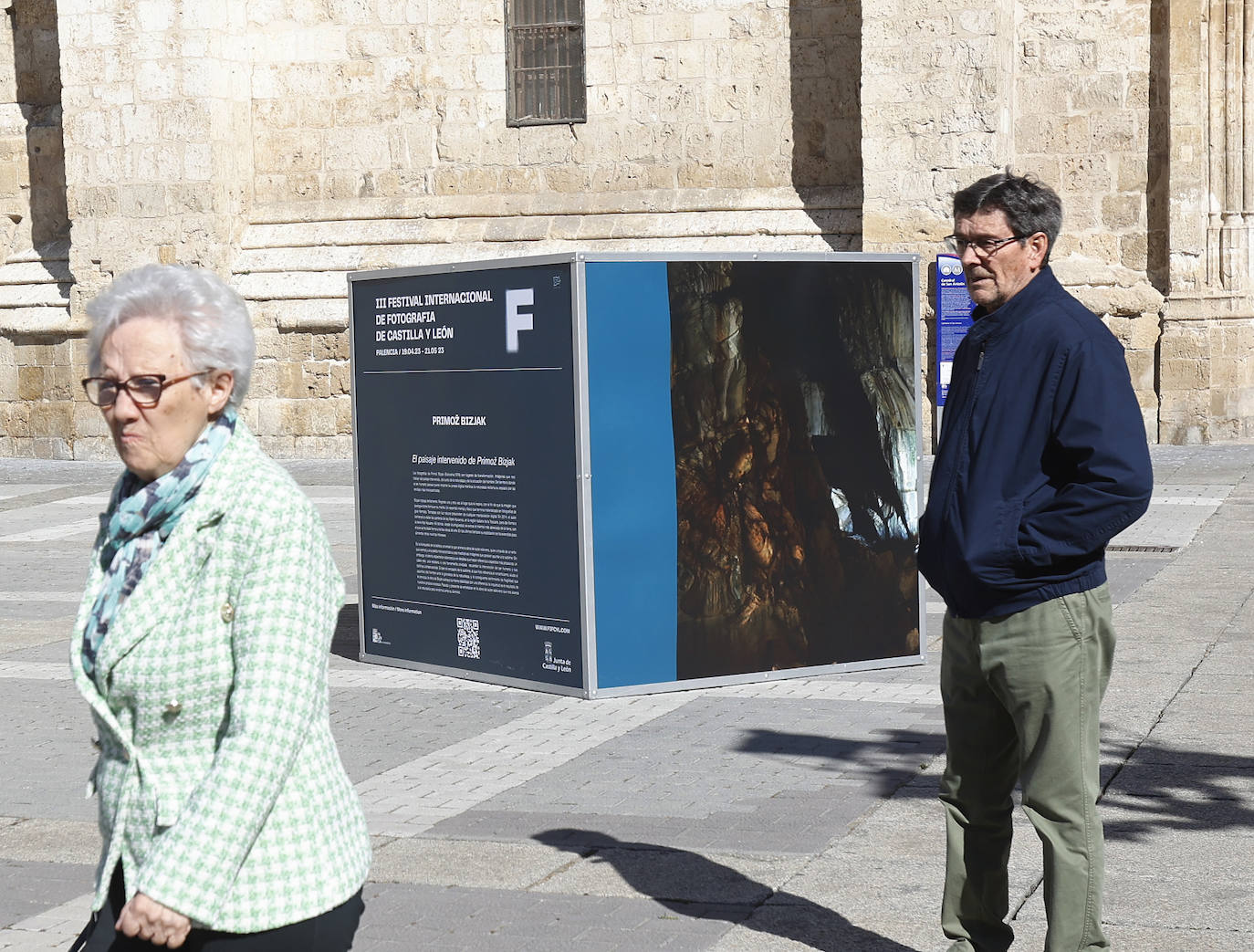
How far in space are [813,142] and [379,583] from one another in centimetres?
1120

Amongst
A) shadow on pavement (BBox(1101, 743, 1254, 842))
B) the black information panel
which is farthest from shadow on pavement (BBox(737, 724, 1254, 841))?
the black information panel

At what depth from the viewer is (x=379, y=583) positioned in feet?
28.2

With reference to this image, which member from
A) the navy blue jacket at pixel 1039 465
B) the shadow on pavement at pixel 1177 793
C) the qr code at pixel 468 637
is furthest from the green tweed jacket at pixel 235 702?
the qr code at pixel 468 637

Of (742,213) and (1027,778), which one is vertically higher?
(742,213)

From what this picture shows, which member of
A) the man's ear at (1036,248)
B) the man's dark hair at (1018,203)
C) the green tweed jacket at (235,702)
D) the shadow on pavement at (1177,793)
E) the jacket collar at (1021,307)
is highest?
the man's dark hair at (1018,203)

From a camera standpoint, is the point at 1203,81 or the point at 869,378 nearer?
the point at 869,378

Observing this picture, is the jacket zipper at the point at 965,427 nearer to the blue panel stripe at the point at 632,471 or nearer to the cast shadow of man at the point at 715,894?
the cast shadow of man at the point at 715,894

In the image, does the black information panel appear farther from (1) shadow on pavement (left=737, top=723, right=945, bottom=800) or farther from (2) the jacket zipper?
(2) the jacket zipper

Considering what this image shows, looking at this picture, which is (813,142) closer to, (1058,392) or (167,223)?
(167,223)

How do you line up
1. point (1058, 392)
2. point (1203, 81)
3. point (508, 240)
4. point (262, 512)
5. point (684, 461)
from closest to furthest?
point (262, 512)
point (1058, 392)
point (684, 461)
point (1203, 81)
point (508, 240)

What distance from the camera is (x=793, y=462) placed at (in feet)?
26.1

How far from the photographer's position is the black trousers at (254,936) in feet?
8.23

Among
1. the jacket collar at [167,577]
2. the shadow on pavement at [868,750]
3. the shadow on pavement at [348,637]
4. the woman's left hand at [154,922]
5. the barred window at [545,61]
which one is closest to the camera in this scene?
the woman's left hand at [154,922]

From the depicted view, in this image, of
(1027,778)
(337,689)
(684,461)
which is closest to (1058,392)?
(1027,778)
